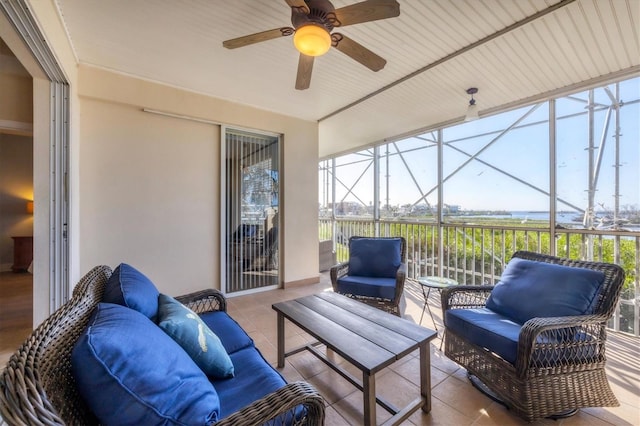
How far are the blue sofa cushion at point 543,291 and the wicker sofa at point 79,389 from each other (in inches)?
63.8

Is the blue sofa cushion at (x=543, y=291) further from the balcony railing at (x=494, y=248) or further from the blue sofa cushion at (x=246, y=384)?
the blue sofa cushion at (x=246, y=384)

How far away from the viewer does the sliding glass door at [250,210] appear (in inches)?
139

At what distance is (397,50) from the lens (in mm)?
2332

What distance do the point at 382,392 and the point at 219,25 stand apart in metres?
2.98

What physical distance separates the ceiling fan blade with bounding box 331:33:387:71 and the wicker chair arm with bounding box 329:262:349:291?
1992mm

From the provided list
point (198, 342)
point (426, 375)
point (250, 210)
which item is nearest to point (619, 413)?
point (426, 375)

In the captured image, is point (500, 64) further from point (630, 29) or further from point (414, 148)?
point (414, 148)

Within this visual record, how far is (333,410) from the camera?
160cm

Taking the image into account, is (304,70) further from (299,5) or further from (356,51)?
(299,5)

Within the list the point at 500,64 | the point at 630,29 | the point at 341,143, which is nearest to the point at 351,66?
the point at 500,64

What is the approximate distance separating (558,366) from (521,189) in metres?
2.39

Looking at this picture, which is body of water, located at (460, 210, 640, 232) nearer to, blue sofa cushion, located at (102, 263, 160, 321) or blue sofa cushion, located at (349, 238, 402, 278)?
blue sofa cushion, located at (349, 238, 402, 278)

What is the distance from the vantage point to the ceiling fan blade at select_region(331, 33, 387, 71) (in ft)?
5.61

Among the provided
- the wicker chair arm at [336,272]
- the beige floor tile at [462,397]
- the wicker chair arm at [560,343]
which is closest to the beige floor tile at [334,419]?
the beige floor tile at [462,397]
